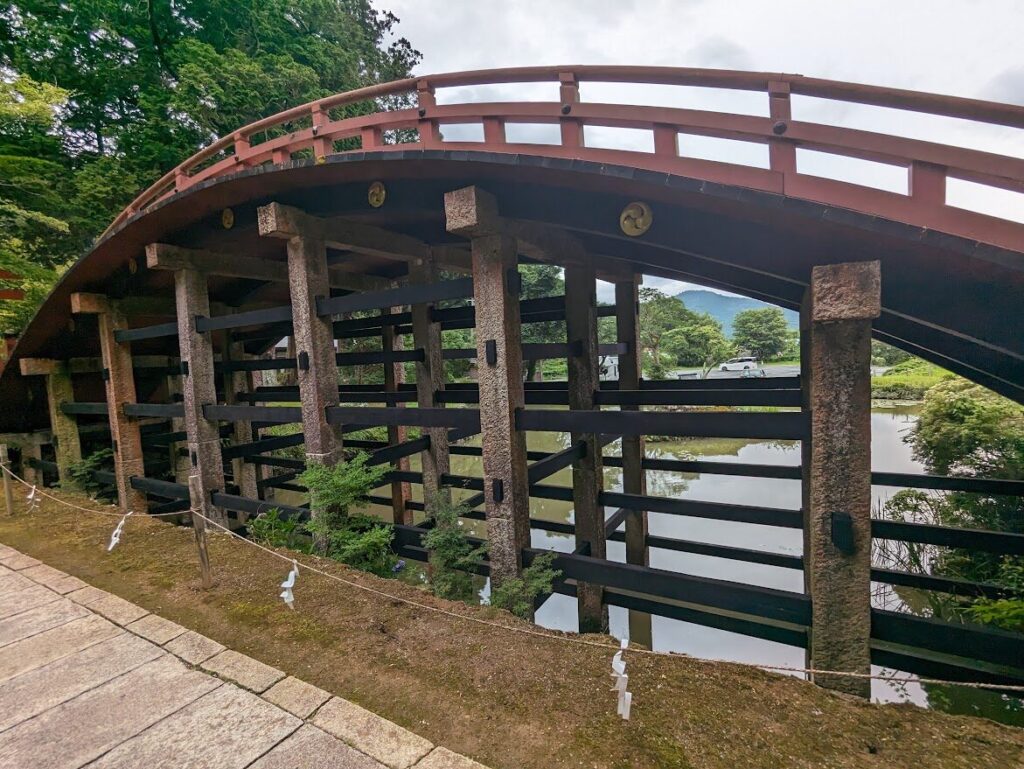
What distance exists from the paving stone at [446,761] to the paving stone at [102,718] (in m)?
1.31

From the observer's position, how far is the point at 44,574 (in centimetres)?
499

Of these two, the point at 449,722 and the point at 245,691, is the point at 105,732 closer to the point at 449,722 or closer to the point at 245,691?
Answer: the point at 245,691

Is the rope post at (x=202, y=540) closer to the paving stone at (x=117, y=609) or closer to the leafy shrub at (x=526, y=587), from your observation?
the paving stone at (x=117, y=609)

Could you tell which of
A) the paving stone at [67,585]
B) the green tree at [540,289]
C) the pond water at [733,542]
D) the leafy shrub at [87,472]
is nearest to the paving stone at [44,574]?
the paving stone at [67,585]

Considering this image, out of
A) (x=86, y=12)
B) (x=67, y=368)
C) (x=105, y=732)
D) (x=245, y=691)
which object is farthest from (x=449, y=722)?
(x=86, y=12)

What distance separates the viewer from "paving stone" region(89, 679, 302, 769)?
2455mm

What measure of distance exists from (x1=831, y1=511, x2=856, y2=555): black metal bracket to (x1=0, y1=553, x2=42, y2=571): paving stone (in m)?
8.04

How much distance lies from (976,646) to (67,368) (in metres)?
14.9

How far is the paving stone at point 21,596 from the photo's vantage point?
4.33 meters

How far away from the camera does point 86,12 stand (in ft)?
45.5

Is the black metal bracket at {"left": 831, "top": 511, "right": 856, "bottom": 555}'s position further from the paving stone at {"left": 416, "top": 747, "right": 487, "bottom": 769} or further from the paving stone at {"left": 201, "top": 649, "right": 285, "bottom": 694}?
the paving stone at {"left": 201, "top": 649, "right": 285, "bottom": 694}

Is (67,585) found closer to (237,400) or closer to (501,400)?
(501,400)

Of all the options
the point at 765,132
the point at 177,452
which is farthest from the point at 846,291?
the point at 177,452

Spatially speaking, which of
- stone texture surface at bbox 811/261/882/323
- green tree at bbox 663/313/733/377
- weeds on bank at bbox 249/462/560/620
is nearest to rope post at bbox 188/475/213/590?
weeds on bank at bbox 249/462/560/620
